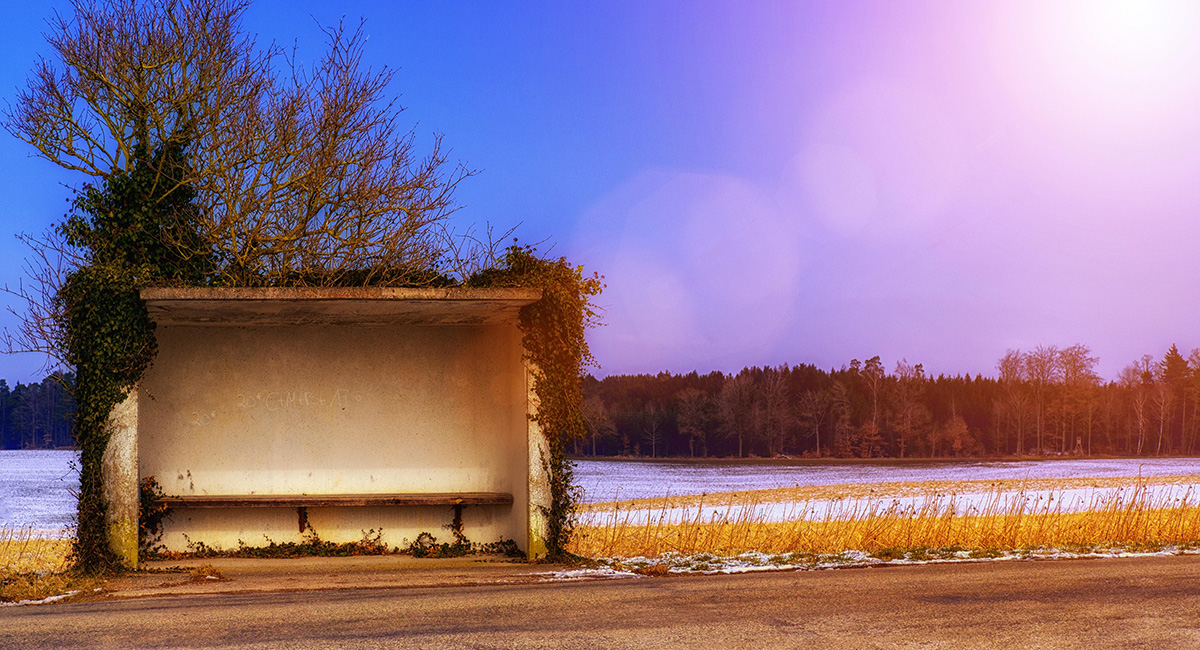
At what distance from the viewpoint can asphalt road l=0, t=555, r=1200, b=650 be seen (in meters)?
5.78

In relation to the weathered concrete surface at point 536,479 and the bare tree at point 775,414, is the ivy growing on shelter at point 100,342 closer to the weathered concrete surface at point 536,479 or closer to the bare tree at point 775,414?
the weathered concrete surface at point 536,479

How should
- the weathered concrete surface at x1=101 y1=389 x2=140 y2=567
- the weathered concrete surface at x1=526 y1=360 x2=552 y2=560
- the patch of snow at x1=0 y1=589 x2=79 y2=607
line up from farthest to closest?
the weathered concrete surface at x1=526 y1=360 x2=552 y2=560 → the weathered concrete surface at x1=101 y1=389 x2=140 y2=567 → the patch of snow at x1=0 y1=589 x2=79 y2=607

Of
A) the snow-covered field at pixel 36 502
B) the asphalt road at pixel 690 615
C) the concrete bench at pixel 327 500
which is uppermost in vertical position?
the concrete bench at pixel 327 500

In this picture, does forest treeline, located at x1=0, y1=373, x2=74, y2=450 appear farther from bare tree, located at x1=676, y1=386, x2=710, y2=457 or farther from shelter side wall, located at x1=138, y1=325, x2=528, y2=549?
shelter side wall, located at x1=138, y1=325, x2=528, y2=549

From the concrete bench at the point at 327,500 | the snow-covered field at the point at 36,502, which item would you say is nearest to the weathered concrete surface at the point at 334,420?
the concrete bench at the point at 327,500

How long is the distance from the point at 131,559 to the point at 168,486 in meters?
1.17

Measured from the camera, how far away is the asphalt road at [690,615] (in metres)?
5.78

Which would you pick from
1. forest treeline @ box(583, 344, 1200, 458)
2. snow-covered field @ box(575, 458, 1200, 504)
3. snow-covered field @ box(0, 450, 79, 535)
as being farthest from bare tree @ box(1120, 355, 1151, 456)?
snow-covered field @ box(0, 450, 79, 535)

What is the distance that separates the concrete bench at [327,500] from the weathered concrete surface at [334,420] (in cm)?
12

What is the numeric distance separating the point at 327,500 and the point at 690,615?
454 cm

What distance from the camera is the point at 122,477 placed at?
862 cm

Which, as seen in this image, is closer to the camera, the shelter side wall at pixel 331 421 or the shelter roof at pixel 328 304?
the shelter roof at pixel 328 304

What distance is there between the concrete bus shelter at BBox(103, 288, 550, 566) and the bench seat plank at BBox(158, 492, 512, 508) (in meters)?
0.01

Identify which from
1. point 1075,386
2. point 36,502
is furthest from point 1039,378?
point 36,502
